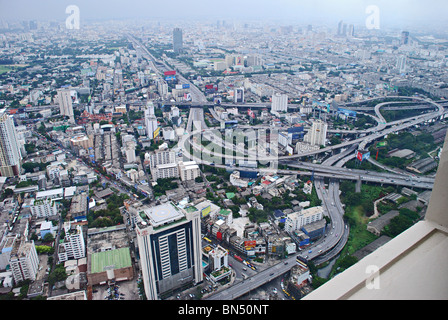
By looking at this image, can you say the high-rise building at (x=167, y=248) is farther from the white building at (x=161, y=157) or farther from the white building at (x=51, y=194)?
the white building at (x=161, y=157)

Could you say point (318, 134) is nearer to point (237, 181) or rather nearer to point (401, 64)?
point (237, 181)

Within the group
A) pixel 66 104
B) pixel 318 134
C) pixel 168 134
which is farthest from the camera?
pixel 66 104

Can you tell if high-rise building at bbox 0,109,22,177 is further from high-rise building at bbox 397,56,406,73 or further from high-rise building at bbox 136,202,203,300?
high-rise building at bbox 397,56,406,73

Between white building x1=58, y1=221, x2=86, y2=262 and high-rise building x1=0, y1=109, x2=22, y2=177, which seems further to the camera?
high-rise building x1=0, y1=109, x2=22, y2=177

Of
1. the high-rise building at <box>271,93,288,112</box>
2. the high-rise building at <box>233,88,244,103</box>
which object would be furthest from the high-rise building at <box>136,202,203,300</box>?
the high-rise building at <box>233,88,244,103</box>

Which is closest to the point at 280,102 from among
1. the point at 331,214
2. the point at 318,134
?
the point at 318,134

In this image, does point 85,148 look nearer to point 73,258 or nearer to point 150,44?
point 73,258
